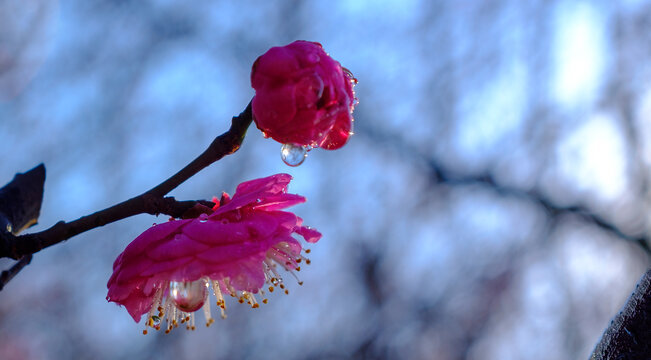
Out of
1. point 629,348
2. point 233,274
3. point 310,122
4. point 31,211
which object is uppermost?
point 31,211

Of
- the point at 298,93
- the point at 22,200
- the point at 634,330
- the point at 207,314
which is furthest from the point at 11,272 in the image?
the point at 634,330

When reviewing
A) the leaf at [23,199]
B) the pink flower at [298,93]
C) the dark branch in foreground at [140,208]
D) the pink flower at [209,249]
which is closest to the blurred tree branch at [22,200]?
the leaf at [23,199]

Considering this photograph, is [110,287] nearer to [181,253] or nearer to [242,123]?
[181,253]

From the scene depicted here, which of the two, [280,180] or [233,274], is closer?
[233,274]

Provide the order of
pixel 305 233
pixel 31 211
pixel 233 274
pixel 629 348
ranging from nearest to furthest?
pixel 629 348 < pixel 233 274 < pixel 305 233 < pixel 31 211

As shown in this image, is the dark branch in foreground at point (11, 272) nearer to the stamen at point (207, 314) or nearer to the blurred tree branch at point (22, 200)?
the blurred tree branch at point (22, 200)

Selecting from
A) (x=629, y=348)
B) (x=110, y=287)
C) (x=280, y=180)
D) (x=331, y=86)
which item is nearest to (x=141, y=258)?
(x=110, y=287)

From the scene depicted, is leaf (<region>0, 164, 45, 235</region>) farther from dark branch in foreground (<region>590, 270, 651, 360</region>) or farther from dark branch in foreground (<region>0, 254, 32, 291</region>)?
dark branch in foreground (<region>590, 270, 651, 360</region>)

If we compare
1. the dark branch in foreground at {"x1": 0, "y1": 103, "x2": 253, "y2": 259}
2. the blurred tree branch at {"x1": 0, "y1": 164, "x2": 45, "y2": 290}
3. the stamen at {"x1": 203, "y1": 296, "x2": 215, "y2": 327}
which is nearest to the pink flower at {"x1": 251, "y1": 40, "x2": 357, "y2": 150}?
the dark branch in foreground at {"x1": 0, "y1": 103, "x2": 253, "y2": 259}
